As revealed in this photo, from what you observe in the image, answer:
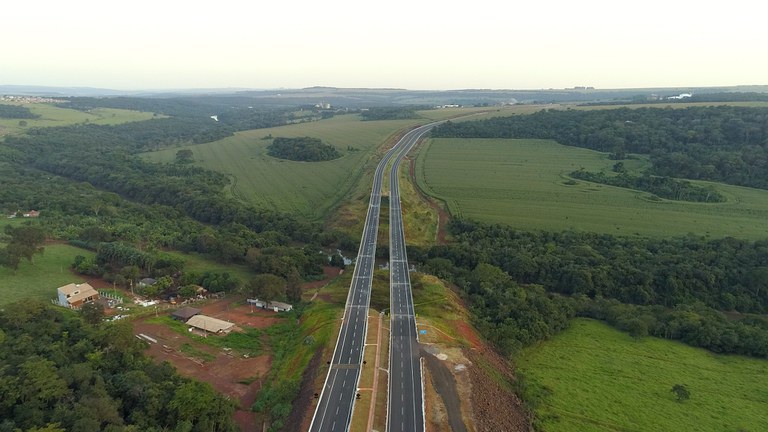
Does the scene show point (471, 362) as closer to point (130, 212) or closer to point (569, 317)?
point (569, 317)

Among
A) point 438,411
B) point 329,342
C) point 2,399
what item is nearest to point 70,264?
point 2,399

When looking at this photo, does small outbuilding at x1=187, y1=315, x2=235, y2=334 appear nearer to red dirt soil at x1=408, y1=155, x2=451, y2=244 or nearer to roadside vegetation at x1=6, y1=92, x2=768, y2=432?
roadside vegetation at x1=6, y1=92, x2=768, y2=432

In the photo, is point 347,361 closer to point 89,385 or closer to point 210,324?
point 210,324

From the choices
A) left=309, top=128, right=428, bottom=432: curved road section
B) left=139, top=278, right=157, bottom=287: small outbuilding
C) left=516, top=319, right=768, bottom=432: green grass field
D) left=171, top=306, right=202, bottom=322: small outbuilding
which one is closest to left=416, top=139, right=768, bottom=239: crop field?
left=516, top=319, right=768, bottom=432: green grass field

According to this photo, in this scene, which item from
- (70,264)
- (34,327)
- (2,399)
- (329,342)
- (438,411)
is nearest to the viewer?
(2,399)

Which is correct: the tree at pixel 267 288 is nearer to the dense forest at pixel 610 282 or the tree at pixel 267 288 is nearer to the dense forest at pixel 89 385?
Answer: the dense forest at pixel 89 385
